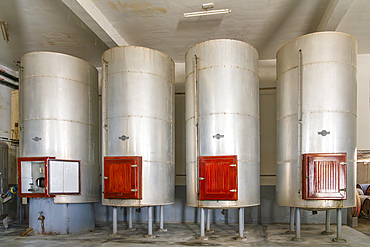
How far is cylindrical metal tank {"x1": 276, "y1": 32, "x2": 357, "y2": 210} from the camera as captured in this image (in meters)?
7.05

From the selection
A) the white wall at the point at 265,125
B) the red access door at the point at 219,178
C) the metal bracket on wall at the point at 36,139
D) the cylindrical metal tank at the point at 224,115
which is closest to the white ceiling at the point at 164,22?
the white wall at the point at 265,125

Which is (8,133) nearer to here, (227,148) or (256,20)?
(227,148)

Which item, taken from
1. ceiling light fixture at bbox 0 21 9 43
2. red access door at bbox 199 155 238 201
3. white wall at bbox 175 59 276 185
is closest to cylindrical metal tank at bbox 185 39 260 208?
red access door at bbox 199 155 238 201

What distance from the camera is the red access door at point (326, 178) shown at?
6977 millimetres

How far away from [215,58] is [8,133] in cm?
890

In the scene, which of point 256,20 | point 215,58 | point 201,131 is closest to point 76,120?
point 201,131

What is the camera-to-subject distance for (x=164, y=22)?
348 inches

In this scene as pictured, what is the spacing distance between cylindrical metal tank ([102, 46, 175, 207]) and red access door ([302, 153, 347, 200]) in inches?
140

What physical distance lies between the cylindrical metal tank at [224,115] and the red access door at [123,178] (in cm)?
130

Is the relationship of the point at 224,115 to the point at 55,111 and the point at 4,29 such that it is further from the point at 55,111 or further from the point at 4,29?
the point at 4,29

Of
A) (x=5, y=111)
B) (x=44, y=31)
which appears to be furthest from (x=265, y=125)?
(x=5, y=111)

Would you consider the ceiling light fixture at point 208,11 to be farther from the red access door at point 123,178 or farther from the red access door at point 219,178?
the red access door at point 123,178

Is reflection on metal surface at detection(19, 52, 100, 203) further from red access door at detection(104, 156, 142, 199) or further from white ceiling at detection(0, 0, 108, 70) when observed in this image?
red access door at detection(104, 156, 142, 199)

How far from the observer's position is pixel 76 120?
865cm
